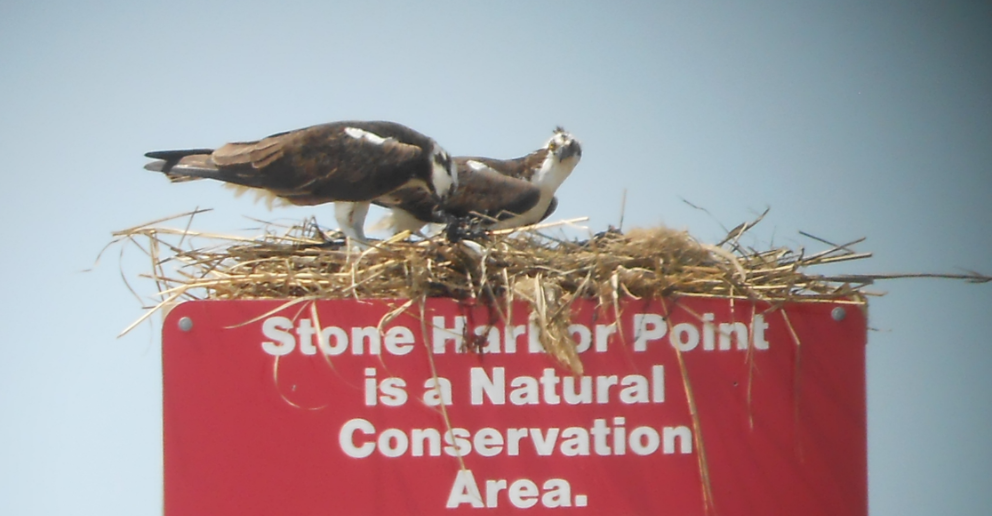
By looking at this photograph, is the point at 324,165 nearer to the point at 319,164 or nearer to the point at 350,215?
the point at 319,164

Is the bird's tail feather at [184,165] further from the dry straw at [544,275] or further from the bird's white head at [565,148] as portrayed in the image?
the bird's white head at [565,148]

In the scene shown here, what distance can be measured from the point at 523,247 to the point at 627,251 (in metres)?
0.31

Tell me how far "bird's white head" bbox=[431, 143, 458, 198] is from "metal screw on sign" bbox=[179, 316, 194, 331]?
1462 millimetres

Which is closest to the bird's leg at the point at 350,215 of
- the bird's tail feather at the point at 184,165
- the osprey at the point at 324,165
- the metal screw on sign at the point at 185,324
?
the osprey at the point at 324,165

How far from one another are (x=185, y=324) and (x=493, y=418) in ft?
2.76

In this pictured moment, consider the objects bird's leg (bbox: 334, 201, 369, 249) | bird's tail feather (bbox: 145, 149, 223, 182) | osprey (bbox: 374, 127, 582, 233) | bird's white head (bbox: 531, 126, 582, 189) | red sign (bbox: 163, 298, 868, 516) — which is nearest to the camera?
red sign (bbox: 163, 298, 868, 516)

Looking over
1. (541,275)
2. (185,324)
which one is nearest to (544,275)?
(541,275)

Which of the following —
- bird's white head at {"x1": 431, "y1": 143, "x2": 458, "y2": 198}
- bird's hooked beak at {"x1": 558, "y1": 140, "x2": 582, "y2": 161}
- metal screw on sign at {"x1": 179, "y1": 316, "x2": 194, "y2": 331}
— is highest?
bird's hooked beak at {"x1": 558, "y1": 140, "x2": 582, "y2": 161}

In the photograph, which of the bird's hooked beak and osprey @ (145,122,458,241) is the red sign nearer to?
osprey @ (145,122,458,241)

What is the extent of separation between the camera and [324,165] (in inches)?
148

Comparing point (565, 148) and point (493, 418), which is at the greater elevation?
point (565, 148)

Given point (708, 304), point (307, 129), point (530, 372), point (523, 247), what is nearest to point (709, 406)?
point (708, 304)

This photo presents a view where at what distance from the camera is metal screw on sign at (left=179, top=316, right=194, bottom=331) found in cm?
267

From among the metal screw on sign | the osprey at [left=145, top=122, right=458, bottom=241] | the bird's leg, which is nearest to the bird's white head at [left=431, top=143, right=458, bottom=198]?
the osprey at [left=145, top=122, right=458, bottom=241]
